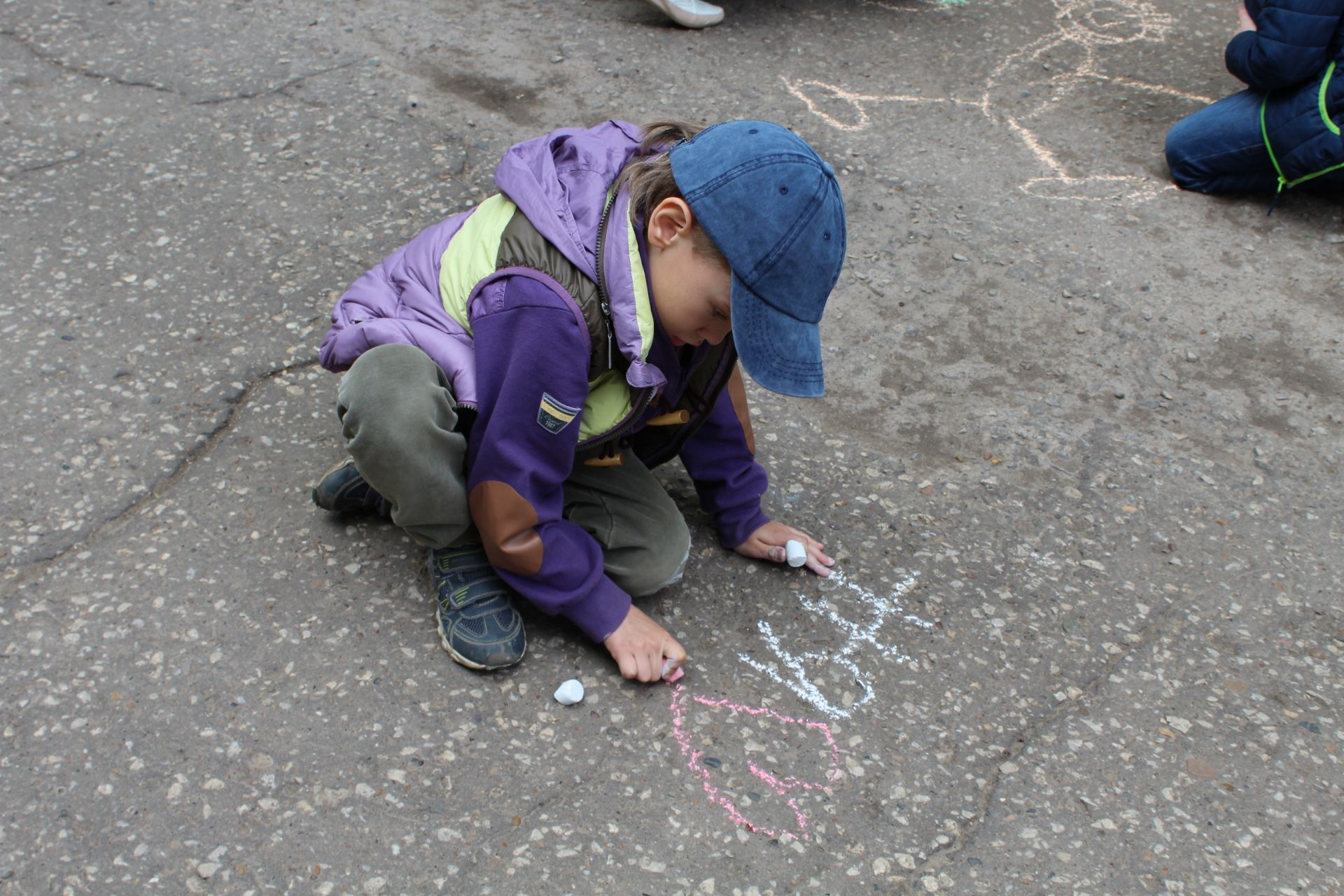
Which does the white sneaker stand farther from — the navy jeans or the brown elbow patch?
the brown elbow patch

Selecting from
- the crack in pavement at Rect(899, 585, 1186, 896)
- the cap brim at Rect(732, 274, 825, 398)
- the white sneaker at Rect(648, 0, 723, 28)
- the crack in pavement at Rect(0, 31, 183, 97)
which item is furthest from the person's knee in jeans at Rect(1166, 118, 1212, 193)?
the crack in pavement at Rect(0, 31, 183, 97)

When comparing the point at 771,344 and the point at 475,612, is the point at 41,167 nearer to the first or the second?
Answer: the point at 475,612

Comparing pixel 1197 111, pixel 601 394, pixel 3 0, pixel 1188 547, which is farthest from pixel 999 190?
pixel 3 0

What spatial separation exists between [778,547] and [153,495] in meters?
1.18

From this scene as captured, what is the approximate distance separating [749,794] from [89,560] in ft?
3.94

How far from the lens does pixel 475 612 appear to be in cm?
177

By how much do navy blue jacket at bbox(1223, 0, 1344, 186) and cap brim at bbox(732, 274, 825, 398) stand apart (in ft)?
8.29

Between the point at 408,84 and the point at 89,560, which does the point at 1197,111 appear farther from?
the point at 89,560

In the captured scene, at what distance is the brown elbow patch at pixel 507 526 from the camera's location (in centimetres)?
166

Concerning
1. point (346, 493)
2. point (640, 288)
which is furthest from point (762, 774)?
point (346, 493)

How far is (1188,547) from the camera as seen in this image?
7.19ft

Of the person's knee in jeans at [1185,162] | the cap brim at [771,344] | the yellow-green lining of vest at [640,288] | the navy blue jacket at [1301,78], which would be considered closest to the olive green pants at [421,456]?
the yellow-green lining of vest at [640,288]

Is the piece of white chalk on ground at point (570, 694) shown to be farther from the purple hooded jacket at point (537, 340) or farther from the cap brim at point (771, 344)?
the cap brim at point (771, 344)

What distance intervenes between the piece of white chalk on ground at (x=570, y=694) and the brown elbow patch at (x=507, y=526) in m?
0.20
